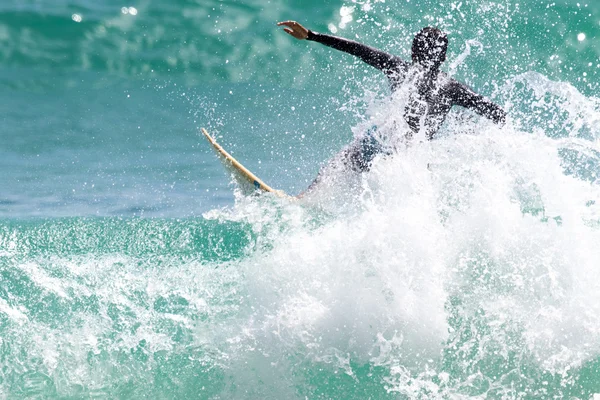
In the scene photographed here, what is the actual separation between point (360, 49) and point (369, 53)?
0.09 m

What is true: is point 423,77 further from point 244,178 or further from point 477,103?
point 244,178

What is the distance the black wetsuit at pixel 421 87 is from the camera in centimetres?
485

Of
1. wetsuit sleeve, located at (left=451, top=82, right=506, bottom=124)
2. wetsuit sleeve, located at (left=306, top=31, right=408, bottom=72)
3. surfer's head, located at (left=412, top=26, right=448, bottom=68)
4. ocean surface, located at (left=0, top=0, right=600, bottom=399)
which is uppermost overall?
surfer's head, located at (left=412, top=26, right=448, bottom=68)

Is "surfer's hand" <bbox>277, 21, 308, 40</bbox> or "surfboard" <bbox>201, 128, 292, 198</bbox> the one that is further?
"surfboard" <bbox>201, 128, 292, 198</bbox>

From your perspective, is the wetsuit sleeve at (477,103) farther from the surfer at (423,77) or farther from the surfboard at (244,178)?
the surfboard at (244,178)

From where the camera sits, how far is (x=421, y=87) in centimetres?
488

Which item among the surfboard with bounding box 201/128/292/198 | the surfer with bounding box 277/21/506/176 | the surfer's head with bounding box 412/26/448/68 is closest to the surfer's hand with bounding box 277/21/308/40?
the surfer with bounding box 277/21/506/176

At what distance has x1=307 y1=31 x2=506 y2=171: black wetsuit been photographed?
485cm

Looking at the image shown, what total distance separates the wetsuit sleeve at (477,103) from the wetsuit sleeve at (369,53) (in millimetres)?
508

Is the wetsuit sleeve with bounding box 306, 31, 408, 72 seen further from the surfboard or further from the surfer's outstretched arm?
the surfboard

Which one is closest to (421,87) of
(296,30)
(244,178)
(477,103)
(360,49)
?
(477,103)

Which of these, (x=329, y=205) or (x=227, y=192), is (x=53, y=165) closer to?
(x=227, y=192)

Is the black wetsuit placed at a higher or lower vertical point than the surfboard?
higher

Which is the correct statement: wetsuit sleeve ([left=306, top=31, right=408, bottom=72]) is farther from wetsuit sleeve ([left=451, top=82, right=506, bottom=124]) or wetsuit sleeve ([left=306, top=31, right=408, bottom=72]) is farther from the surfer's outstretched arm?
wetsuit sleeve ([left=451, top=82, right=506, bottom=124])
